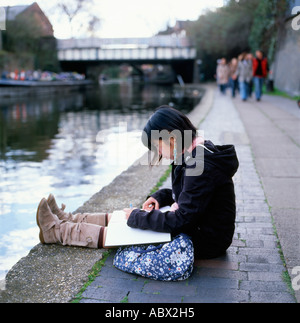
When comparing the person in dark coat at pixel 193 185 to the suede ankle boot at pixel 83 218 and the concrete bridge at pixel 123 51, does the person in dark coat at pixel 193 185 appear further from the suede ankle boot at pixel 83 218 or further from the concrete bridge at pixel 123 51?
the concrete bridge at pixel 123 51

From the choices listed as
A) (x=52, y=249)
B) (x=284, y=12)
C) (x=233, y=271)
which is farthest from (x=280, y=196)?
(x=284, y=12)

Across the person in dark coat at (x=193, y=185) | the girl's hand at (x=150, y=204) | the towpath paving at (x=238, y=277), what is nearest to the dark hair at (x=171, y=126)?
the person in dark coat at (x=193, y=185)

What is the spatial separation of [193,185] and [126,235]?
0.61 metres

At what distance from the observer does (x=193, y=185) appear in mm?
2547

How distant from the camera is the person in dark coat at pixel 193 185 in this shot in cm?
256

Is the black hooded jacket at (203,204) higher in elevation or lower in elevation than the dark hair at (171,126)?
lower

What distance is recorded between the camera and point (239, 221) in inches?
144

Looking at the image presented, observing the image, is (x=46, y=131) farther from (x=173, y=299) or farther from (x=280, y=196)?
(x=173, y=299)

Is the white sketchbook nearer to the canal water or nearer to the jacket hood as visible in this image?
the jacket hood

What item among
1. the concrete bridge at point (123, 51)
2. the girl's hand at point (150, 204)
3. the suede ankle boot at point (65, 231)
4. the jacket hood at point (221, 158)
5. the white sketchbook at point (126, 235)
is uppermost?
the concrete bridge at point (123, 51)

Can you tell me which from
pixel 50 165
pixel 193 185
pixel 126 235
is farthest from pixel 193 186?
pixel 50 165

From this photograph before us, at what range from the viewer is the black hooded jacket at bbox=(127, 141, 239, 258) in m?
2.55

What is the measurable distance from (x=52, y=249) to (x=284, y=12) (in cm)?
1961
